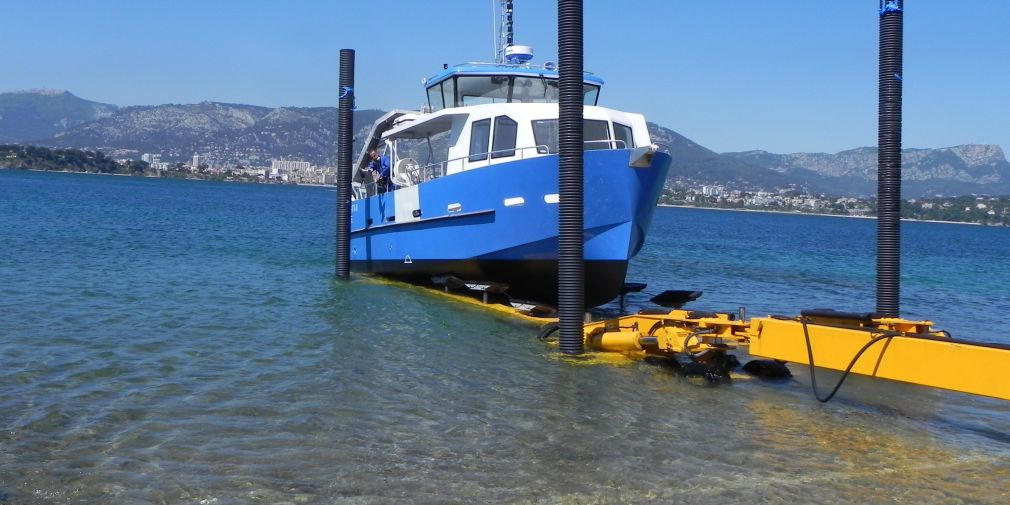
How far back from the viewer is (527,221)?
14016 mm

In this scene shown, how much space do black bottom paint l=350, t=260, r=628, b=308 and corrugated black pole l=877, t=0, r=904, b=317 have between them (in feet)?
15.4

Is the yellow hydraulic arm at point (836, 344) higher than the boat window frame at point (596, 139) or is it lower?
lower

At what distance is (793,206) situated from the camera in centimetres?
17038

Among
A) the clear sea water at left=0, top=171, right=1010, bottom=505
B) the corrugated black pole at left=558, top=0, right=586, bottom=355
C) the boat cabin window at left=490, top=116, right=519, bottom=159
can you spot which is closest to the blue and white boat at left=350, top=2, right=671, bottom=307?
the boat cabin window at left=490, top=116, right=519, bottom=159

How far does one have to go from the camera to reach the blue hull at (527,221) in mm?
13500

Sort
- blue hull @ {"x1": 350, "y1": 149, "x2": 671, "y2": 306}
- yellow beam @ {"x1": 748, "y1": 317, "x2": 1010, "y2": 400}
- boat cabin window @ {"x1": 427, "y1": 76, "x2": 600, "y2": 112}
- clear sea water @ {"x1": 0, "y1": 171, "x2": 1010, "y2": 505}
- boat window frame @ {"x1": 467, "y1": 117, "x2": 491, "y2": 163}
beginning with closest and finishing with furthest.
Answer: clear sea water @ {"x1": 0, "y1": 171, "x2": 1010, "y2": 505} < yellow beam @ {"x1": 748, "y1": 317, "x2": 1010, "y2": 400} < blue hull @ {"x1": 350, "y1": 149, "x2": 671, "y2": 306} < boat window frame @ {"x1": 467, "y1": 117, "x2": 491, "y2": 163} < boat cabin window @ {"x1": 427, "y1": 76, "x2": 600, "y2": 112}

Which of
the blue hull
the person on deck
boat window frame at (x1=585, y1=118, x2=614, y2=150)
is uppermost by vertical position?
boat window frame at (x1=585, y1=118, x2=614, y2=150)

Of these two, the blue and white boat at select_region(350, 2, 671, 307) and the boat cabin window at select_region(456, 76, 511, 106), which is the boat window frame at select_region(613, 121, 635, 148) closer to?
the blue and white boat at select_region(350, 2, 671, 307)

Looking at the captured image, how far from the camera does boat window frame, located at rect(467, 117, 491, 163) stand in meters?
15.0

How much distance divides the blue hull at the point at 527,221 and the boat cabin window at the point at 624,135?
0.88m

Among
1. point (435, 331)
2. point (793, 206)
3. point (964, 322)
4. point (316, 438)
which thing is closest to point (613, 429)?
point (316, 438)

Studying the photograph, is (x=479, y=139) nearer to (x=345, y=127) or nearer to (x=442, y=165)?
(x=442, y=165)

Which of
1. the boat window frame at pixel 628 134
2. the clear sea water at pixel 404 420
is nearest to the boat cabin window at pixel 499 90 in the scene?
the boat window frame at pixel 628 134

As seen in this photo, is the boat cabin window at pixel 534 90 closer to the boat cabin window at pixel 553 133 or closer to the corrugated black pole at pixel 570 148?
the boat cabin window at pixel 553 133
